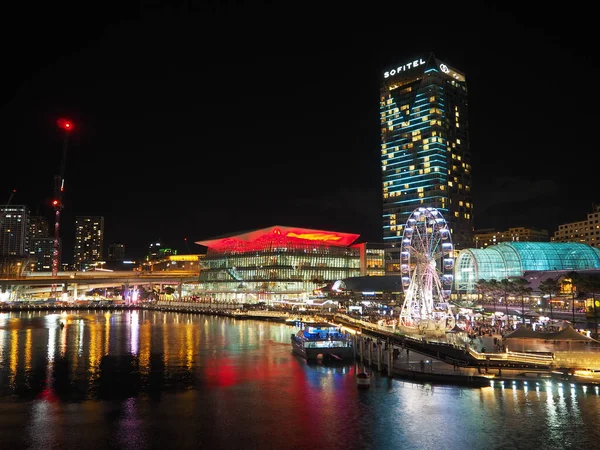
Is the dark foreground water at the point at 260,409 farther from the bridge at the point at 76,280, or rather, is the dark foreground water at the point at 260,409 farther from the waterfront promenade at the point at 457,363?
the bridge at the point at 76,280

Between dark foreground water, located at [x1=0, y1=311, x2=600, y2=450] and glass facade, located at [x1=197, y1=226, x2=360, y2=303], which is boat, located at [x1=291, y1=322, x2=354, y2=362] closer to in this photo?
dark foreground water, located at [x1=0, y1=311, x2=600, y2=450]

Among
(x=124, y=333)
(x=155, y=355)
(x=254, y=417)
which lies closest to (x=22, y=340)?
(x=124, y=333)

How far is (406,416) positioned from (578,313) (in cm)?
6449

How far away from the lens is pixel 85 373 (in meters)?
49.2

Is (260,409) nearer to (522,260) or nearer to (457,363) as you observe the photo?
(457,363)

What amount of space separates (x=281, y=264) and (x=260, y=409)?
133 m

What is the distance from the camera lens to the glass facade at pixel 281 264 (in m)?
168

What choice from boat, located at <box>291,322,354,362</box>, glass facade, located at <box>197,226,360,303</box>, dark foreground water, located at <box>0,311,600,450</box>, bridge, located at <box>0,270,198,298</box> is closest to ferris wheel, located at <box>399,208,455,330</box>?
boat, located at <box>291,322,354,362</box>

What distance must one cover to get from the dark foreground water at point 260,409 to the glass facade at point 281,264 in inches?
4376

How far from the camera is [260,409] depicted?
35812 millimetres

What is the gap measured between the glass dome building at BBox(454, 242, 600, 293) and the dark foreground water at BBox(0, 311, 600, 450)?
85.0 m

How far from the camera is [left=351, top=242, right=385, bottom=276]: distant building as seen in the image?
193 metres

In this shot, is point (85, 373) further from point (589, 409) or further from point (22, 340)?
point (589, 409)

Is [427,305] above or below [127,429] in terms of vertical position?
above
